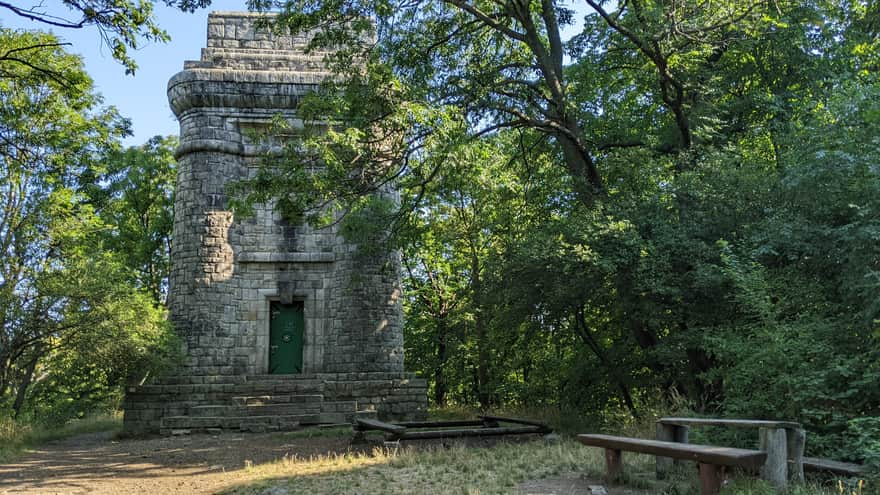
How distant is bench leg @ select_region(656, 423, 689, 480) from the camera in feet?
22.2

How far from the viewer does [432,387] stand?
2611 centimetres

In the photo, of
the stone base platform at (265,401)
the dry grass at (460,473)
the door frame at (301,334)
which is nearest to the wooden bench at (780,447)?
the dry grass at (460,473)

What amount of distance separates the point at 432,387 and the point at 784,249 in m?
18.2

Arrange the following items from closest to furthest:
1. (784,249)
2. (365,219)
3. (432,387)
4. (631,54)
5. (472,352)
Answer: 1. (784,249)
2. (631,54)
3. (365,219)
4. (472,352)
5. (432,387)

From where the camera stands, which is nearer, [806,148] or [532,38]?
[806,148]

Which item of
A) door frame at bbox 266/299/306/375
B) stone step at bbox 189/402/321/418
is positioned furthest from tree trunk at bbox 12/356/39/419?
door frame at bbox 266/299/306/375

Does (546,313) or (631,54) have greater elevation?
(631,54)

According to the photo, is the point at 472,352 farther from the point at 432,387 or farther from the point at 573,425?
the point at 573,425

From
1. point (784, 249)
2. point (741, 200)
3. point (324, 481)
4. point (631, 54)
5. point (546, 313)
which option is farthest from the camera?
point (631, 54)

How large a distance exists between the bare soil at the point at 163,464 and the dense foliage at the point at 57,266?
73.9 inches

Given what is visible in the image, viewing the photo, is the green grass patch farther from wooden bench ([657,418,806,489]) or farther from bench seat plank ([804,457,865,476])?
bench seat plank ([804,457,865,476])

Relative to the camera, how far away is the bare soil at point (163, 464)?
8.41 m

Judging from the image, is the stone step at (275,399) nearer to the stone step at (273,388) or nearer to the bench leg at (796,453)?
the stone step at (273,388)

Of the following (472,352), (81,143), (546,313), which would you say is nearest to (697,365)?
(546,313)
